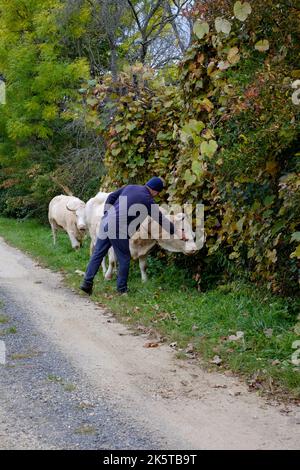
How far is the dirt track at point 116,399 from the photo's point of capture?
170 inches

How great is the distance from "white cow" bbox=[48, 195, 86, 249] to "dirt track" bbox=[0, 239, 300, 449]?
212 inches

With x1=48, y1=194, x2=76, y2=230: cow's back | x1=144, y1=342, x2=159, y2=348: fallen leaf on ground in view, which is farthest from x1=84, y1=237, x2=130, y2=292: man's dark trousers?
x1=48, y1=194, x2=76, y2=230: cow's back

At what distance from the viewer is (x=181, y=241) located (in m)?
9.59

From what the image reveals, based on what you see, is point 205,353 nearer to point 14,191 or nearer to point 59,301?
point 59,301

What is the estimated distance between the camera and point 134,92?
35.3 ft

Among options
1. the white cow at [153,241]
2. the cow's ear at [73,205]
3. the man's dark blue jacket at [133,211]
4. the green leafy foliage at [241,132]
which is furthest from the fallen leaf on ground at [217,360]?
the cow's ear at [73,205]

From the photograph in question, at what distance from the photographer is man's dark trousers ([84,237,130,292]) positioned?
935 cm

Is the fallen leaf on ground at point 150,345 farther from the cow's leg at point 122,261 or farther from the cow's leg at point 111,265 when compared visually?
the cow's leg at point 111,265

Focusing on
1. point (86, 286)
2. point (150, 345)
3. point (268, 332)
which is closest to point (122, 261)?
point (86, 286)

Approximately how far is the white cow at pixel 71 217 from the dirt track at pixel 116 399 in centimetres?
538

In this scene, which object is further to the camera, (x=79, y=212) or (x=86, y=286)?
(x=79, y=212)

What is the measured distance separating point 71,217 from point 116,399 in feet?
30.8

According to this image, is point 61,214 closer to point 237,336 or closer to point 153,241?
point 153,241

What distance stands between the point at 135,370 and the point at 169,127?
17.9ft
